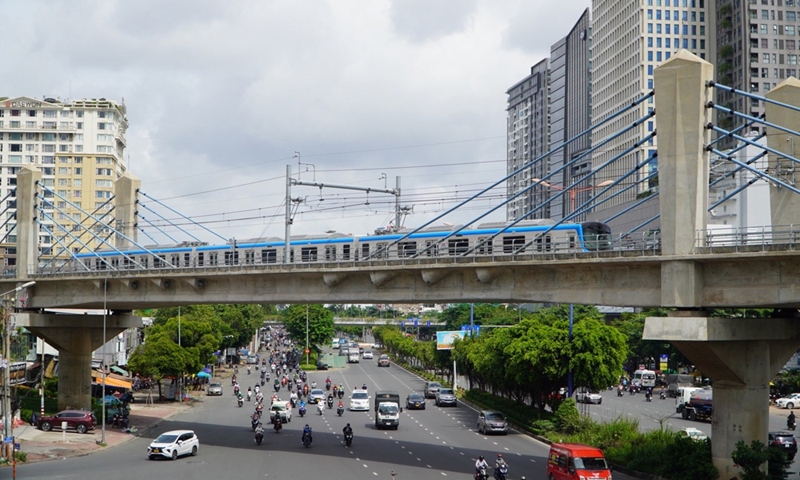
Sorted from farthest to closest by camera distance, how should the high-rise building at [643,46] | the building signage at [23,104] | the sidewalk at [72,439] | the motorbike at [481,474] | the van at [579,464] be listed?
the high-rise building at [643,46], the building signage at [23,104], the sidewalk at [72,439], the motorbike at [481,474], the van at [579,464]

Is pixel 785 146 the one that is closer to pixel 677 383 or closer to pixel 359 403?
pixel 359 403

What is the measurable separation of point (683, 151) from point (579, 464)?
12.0m

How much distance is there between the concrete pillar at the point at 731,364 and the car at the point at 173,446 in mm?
22846

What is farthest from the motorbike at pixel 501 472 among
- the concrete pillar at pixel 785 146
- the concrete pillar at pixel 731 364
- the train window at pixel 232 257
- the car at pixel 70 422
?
the train window at pixel 232 257

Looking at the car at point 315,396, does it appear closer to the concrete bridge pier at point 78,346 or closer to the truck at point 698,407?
the concrete bridge pier at point 78,346

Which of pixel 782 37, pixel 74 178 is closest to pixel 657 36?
pixel 782 37

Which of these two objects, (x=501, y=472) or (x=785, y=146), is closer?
(x=501, y=472)

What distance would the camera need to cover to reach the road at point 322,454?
36.3 metres

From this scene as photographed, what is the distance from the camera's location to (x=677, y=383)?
7569 centimetres

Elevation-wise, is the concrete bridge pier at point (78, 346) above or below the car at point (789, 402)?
above

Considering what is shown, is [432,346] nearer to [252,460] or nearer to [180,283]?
[180,283]

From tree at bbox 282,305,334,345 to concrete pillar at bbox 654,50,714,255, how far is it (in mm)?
94491

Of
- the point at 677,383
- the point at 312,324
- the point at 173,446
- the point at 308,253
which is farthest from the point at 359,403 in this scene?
the point at 312,324

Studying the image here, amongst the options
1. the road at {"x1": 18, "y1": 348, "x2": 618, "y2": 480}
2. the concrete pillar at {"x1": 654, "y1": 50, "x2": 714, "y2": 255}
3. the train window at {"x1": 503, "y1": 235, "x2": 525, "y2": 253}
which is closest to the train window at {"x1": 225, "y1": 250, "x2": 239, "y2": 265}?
the road at {"x1": 18, "y1": 348, "x2": 618, "y2": 480}
